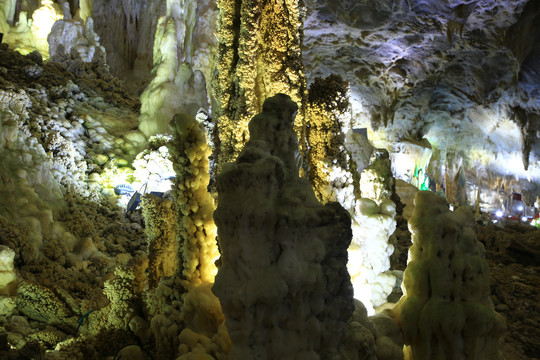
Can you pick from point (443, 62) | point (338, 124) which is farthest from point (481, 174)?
point (338, 124)

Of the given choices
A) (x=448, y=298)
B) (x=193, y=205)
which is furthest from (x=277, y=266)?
(x=193, y=205)

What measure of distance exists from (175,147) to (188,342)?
187cm

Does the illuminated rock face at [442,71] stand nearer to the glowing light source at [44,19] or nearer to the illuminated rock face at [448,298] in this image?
the illuminated rock face at [448,298]

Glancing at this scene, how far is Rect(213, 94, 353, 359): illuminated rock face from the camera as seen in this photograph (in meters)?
2.12

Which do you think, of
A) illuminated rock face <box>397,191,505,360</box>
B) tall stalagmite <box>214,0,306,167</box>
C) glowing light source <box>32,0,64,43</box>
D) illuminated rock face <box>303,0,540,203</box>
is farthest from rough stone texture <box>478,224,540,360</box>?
glowing light source <box>32,0,64,43</box>

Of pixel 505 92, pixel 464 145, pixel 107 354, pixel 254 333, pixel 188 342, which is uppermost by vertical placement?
pixel 505 92

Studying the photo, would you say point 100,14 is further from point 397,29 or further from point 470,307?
point 470,307

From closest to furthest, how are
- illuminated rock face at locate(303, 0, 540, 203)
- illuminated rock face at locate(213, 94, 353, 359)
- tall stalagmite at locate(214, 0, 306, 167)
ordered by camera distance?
illuminated rock face at locate(213, 94, 353, 359), tall stalagmite at locate(214, 0, 306, 167), illuminated rock face at locate(303, 0, 540, 203)

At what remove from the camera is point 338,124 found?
5.71 metres

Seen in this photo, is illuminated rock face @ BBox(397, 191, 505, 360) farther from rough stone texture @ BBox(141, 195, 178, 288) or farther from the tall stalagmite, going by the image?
rough stone texture @ BBox(141, 195, 178, 288)

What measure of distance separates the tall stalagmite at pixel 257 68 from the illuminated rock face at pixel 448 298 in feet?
8.36

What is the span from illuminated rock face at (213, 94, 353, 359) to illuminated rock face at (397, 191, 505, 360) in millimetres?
897

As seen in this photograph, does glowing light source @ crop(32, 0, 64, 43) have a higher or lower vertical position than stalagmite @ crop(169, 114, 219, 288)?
higher

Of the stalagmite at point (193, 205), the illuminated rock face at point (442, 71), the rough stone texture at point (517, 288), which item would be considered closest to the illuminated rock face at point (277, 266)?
the stalagmite at point (193, 205)
